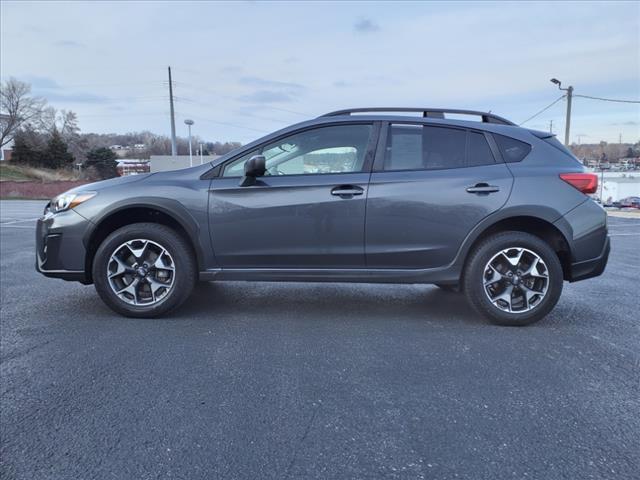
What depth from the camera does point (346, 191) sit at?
12.4 ft

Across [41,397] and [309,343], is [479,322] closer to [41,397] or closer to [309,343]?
[309,343]

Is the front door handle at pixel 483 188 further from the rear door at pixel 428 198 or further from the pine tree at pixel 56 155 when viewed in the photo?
the pine tree at pixel 56 155

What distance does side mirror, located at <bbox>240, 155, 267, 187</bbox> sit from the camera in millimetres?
3689

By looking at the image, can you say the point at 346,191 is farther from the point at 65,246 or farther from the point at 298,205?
the point at 65,246

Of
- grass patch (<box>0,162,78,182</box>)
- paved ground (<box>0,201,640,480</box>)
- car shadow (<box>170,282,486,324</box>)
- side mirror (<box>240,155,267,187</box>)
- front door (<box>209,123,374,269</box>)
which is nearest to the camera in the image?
paved ground (<box>0,201,640,480</box>)

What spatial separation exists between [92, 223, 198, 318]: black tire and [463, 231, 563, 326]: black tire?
2326 millimetres

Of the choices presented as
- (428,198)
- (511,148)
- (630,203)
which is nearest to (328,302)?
(428,198)

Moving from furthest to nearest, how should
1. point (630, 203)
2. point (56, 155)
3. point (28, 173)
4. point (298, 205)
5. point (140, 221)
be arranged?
point (56, 155) → point (28, 173) → point (630, 203) → point (140, 221) → point (298, 205)

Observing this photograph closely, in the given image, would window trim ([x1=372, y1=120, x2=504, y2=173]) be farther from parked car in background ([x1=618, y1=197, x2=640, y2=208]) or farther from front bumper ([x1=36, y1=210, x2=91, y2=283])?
parked car in background ([x1=618, y1=197, x2=640, y2=208])

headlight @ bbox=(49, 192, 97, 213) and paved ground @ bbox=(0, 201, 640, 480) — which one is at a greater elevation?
headlight @ bbox=(49, 192, 97, 213)

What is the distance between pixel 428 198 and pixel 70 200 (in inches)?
118

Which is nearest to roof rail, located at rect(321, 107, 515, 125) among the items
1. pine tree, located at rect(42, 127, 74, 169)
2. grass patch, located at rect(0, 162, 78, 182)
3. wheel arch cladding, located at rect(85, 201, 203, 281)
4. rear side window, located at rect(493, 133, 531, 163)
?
rear side window, located at rect(493, 133, 531, 163)

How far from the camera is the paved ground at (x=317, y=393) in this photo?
6.69ft

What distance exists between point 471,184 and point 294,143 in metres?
1.50
